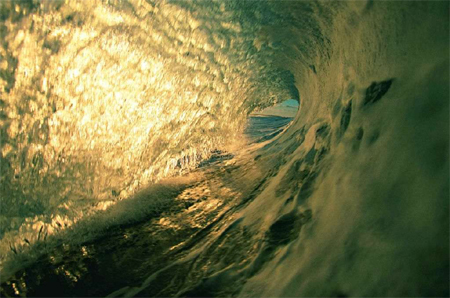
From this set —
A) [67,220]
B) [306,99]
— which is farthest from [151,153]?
[306,99]

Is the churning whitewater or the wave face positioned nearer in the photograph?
the churning whitewater

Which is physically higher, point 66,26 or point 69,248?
point 66,26

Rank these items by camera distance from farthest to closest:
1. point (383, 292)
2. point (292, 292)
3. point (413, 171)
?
1. point (292, 292)
2. point (413, 171)
3. point (383, 292)

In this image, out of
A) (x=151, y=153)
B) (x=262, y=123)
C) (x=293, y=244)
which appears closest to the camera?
(x=293, y=244)

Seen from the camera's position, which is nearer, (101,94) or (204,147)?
(101,94)

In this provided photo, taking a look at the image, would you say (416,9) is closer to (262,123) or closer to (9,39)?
(9,39)

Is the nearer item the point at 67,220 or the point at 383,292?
the point at 383,292

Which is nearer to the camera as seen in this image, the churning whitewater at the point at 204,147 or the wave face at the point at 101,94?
the churning whitewater at the point at 204,147

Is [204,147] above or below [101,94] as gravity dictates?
below
